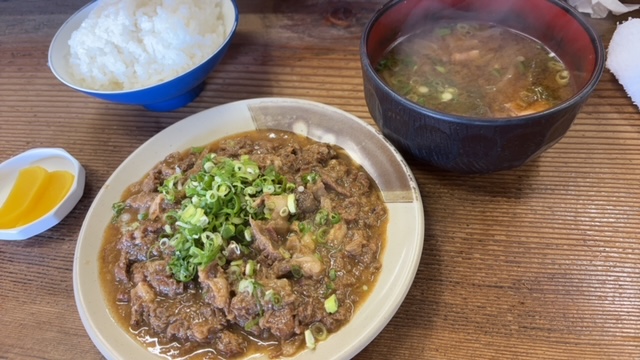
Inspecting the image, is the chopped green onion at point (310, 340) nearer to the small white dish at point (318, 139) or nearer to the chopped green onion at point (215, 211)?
the small white dish at point (318, 139)

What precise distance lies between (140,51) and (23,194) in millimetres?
983

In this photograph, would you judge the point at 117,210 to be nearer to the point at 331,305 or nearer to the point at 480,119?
the point at 331,305

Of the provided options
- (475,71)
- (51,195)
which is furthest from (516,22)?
(51,195)

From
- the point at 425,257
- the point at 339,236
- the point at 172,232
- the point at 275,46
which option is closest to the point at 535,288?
the point at 425,257

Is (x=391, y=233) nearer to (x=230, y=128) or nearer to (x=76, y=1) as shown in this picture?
(x=230, y=128)

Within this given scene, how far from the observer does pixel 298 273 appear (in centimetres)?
198

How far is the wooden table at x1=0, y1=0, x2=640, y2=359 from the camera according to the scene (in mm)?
1936

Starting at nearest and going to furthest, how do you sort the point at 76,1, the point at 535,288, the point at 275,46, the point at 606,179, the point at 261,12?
the point at 535,288
the point at 606,179
the point at 275,46
the point at 261,12
the point at 76,1

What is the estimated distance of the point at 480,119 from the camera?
1.82 meters

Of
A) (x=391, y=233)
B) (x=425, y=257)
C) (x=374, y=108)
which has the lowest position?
(x=425, y=257)

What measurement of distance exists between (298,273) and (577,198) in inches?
53.3

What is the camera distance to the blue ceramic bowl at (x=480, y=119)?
1.85m

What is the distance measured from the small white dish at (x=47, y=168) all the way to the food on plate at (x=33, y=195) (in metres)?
0.05

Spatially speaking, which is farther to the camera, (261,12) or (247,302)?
(261,12)
